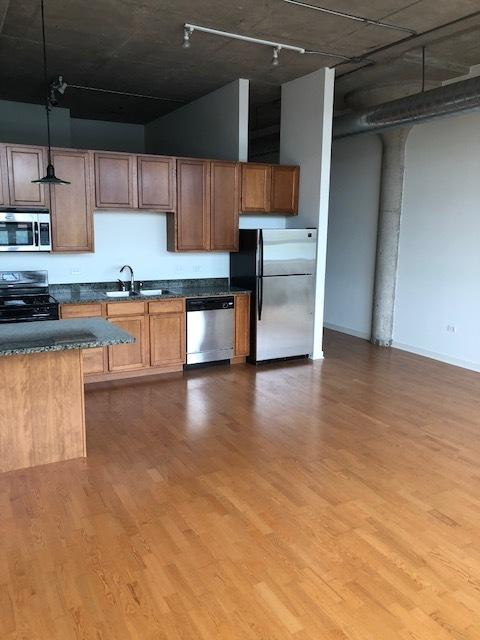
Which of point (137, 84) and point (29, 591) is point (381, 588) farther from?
point (137, 84)

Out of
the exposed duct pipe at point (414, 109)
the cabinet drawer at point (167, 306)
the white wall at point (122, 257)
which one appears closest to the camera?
the exposed duct pipe at point (414, 109)

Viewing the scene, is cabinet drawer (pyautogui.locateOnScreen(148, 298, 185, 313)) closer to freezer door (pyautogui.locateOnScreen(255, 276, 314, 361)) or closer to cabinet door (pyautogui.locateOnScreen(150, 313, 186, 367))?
cabinet door (pyautogui.locateOnScreen(150, 313, 186, 367))

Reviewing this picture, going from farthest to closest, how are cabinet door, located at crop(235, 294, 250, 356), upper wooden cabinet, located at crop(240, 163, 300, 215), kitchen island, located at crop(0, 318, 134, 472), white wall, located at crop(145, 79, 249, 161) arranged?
white wall, located at crop(145, 79, 249, 161) → upper wooden cabinet, located at crop(240, 163, 300, 215) → cabinet door, located at crop(235, 294, 250, 356) → kitchen island, located at crop(0, 318, 134, 472)

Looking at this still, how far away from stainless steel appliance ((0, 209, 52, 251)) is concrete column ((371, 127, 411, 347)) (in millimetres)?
4286

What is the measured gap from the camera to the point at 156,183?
5461 millimetres

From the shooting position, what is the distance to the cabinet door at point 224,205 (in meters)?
5.79

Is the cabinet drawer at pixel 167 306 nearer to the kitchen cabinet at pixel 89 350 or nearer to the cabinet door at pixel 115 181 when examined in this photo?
the kitchen cabinet at pixel 89 350

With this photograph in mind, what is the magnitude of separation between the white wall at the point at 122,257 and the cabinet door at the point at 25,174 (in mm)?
647

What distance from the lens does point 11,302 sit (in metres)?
4.68

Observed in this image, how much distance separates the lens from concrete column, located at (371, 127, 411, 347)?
21.6 ft

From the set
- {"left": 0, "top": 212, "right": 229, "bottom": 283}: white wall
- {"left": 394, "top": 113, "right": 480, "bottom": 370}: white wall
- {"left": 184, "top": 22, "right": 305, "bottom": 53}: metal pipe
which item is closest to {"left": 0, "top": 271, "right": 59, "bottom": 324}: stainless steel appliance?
{"left": 0, "top": 212, "right": 229, "bottom": 283}: white wall

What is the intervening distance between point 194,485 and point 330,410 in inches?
69.3

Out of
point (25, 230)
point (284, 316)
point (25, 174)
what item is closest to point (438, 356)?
point (284, 316)

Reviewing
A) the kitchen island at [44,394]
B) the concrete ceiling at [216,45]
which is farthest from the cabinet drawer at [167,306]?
the concrete ceiling at [216,45]
